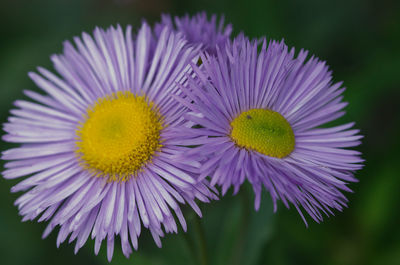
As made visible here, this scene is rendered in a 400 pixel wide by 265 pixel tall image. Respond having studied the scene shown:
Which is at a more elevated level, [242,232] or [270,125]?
[270,125]

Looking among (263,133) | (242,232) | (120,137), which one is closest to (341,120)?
(242,232)

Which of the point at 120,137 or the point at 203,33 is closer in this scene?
the point at 120,137

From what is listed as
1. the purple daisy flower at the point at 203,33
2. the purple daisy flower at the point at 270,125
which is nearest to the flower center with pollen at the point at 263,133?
the purple daisy flower at the point at 270,125

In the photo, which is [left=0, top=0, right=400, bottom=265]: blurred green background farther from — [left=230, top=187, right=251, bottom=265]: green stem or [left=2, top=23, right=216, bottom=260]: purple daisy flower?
[left=2, top=23, right=216, bottom=260]: purple daisy flower

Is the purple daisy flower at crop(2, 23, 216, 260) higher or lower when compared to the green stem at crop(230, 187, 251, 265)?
higher

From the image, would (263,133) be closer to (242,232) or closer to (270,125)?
(270,125)

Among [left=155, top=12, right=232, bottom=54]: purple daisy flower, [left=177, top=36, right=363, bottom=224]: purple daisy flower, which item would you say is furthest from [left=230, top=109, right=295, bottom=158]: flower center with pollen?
[left=155, top=12, right=232, bottom=54]: purple daisy flower
